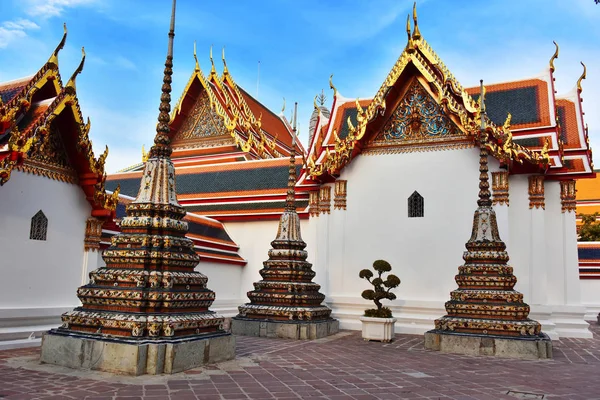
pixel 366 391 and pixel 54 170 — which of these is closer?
pixel 366 391

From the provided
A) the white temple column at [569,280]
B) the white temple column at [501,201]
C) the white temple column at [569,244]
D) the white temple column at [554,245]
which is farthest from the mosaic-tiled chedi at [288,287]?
the white temple column at [569,244]

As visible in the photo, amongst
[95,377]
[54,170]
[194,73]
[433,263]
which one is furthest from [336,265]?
[194,73]

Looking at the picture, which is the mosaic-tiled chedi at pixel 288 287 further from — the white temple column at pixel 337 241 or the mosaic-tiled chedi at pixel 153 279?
the mosaic-tiled chedi at pixel 153 279

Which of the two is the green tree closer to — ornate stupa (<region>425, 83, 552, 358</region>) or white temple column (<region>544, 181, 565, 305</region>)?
white temple column (<region>544, 181, 565, 305</region>)

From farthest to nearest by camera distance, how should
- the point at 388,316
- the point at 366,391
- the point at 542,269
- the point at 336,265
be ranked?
the point at 336,265 → the point at 542,269 → the point at 388,316 → the point at 366,391

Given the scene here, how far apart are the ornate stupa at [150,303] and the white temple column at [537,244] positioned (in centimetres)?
687

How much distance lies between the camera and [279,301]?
10.1 meters

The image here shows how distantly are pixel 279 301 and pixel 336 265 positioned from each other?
7.97 ft

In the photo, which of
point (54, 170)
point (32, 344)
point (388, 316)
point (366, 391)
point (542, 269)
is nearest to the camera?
point (366, 391)

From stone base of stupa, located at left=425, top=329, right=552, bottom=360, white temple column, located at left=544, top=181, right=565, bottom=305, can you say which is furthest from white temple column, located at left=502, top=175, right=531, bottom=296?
stone base of stupa, located at left=425, top=329, right=552, bottom=360

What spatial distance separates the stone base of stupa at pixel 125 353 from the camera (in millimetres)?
5480

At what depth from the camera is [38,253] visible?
791cm

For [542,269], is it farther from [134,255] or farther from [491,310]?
[134,255]

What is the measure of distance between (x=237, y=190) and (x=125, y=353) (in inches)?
415
